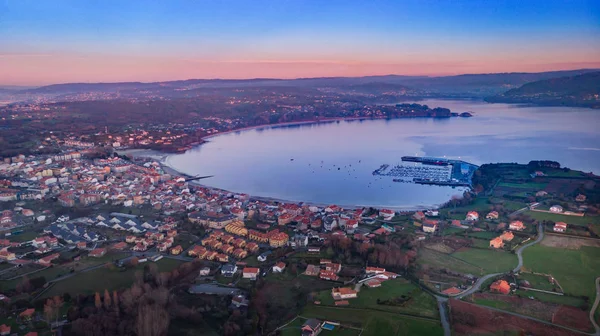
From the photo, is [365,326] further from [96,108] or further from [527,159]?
[96,108]

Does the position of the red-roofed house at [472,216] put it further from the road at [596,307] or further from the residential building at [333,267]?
the residential building at [333,267]

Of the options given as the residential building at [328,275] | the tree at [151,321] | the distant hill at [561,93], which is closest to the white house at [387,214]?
the residential building at [328,275]

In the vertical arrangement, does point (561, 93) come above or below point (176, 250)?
above

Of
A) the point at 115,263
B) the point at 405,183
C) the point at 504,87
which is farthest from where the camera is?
the point at 504,87

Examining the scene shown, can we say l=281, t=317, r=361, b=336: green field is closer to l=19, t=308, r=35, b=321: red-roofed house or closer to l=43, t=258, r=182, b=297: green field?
l=43, t=258, r=182, b=297: green field

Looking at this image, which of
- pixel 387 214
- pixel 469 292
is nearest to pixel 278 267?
pixel 469 292

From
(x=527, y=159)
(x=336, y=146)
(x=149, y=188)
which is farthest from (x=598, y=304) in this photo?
(x=336, y=146)

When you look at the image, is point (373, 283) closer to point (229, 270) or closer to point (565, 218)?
point (229, 270)
